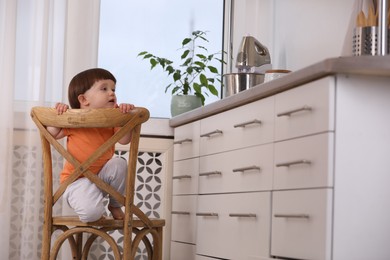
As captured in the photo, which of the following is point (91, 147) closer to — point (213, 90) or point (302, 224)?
point (302, 224)

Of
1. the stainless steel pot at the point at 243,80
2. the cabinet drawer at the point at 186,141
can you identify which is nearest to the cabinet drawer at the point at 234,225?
the cabinet drawer at the point at 186,141

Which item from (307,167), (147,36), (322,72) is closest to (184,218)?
(147,36)

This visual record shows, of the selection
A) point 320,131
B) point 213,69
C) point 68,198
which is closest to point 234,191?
point 68,198

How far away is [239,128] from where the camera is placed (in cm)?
299

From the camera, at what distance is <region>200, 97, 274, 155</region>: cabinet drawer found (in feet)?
8.96

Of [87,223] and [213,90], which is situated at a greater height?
[213,90]

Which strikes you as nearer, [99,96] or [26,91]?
[99,96]

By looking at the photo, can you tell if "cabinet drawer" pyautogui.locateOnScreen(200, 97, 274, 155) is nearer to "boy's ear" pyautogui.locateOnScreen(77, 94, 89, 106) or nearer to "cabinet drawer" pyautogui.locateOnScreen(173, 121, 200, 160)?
"cabinet drawer" pyautogui.locateOnScreen(173, 121, 200, 160)

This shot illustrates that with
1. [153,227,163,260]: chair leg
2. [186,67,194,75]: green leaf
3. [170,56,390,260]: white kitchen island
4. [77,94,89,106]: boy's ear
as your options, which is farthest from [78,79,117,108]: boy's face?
[186,67,194,75]: green leaf

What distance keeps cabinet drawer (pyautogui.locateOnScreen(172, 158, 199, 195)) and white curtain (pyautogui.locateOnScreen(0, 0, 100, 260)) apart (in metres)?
0.53

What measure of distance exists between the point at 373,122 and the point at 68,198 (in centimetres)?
122

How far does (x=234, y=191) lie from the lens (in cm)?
301

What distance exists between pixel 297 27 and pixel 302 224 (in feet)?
5.03

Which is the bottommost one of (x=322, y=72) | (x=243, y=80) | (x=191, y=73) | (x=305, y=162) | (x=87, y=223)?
(x=87, y=223)
